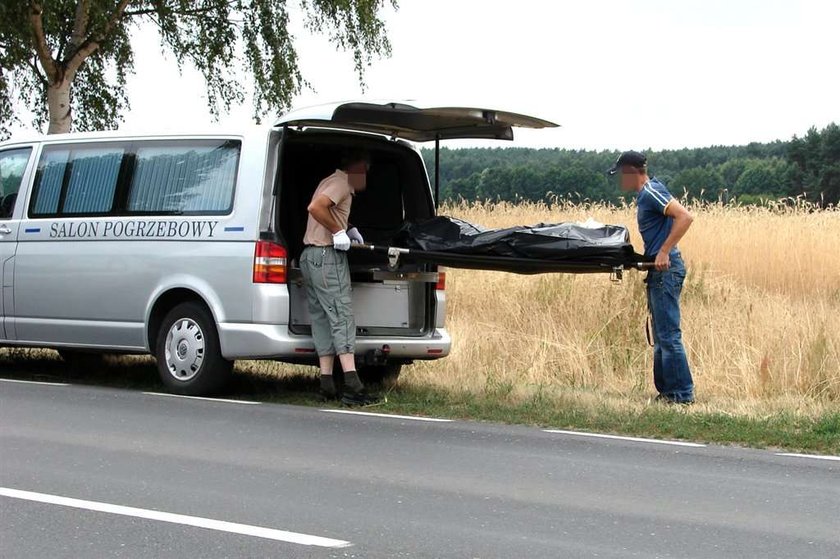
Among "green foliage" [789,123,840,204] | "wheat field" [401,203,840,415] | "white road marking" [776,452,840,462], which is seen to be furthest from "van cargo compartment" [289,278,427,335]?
"green foliage" [789,123,840,204]

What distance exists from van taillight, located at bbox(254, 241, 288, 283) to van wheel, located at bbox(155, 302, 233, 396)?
0.67 meters

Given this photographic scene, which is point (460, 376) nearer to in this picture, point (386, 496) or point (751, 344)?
point (751, 344)

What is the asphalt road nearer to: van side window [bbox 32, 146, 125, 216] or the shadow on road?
the shadow on road

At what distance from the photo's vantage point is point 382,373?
38.5 ft

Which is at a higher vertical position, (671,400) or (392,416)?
(671,400)

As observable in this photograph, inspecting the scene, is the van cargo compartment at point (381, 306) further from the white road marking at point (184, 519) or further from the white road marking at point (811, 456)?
the white road marking at point (184, 519)

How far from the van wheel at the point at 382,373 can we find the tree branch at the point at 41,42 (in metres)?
13.6

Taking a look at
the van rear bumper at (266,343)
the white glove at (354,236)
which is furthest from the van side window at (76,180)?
the white glove at (354,236)

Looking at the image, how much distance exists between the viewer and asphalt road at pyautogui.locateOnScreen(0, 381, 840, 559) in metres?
5.67

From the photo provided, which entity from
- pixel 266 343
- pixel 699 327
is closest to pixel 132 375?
pixel 266 343

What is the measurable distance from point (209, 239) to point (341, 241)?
113cm

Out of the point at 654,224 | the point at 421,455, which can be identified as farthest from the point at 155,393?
the point at 654,224

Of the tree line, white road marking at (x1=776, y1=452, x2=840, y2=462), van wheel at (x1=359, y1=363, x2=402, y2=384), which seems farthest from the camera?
the tree line

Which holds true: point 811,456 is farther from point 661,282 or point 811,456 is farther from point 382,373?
point 382,373
